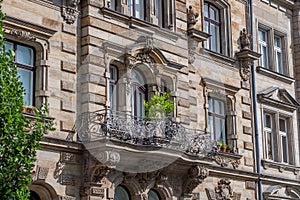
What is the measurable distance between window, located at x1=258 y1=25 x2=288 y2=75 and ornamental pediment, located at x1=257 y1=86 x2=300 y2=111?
1.06 m

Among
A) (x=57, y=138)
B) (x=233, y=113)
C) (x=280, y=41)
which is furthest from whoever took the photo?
(x=280, y=41)

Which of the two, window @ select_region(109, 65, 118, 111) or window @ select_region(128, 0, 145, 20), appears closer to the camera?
window @ select_region(109, 65, 118, 111)

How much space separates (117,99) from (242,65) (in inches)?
285

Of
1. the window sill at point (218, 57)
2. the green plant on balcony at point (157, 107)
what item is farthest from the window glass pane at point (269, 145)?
the green plant on balcony at point (157, 107)

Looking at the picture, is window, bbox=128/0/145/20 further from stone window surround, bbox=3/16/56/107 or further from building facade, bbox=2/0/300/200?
stone window surround, bbox=3/16/56/107

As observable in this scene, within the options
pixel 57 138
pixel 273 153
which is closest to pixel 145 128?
pixel 57 138

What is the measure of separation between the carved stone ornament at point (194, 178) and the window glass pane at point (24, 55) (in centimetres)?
631

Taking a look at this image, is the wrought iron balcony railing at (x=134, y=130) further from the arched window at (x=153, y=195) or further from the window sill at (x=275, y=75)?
the window sill at (x=275, y=75)

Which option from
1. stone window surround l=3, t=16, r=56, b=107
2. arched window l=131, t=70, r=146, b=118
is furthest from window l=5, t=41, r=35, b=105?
arched window l=131, t=70, r=146, b=118

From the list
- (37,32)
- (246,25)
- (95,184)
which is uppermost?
(246,25)

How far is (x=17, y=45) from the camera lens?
58.1 ft

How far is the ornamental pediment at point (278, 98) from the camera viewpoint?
2602 centimetres

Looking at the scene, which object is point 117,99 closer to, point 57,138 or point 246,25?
point 57,138

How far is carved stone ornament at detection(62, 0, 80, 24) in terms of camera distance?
1877cm
